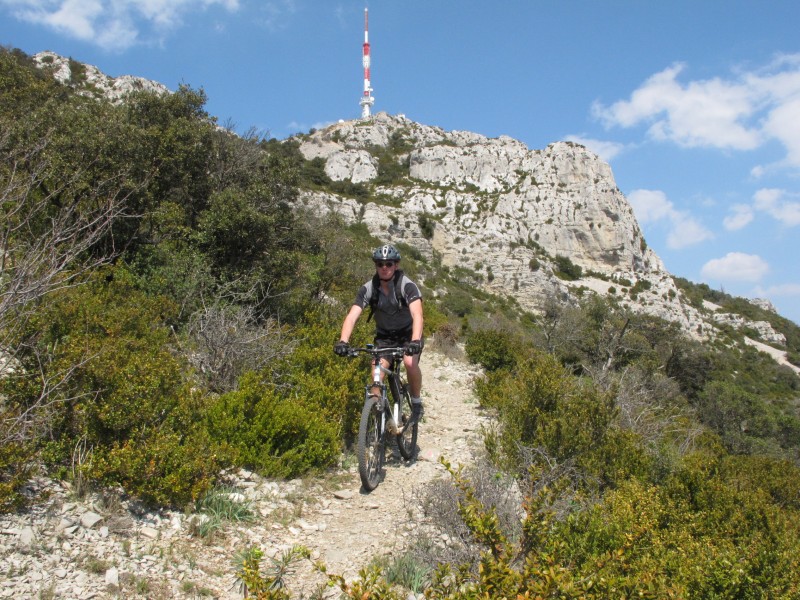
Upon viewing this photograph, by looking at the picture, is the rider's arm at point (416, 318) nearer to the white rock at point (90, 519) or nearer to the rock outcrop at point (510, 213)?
the white rock at point (90, 519)


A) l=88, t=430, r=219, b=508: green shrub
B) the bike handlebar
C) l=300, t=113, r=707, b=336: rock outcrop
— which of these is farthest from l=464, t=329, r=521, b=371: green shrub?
l=300, t=113, r=707, b=336: rock outcrop

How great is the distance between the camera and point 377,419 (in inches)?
185

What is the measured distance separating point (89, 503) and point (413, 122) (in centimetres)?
7402

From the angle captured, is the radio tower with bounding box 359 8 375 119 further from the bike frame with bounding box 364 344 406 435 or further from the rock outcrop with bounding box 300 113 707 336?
the bike frame with bounding box 364 344 406 435

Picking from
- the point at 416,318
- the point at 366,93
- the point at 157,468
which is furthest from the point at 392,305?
the point at 366,93

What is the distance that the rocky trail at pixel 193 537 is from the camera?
2770 mm

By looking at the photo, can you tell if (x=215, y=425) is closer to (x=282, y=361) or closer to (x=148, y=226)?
(x=282, y=361)

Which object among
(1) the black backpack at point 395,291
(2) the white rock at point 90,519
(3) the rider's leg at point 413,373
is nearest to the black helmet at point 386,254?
(1) the black backpack at point 395,291

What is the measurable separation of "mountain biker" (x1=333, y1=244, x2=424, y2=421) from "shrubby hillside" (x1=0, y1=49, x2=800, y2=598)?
3.76 feet

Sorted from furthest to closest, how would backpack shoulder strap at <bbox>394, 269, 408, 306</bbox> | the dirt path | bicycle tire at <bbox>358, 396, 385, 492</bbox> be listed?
1. backpack shoulder strap at <bbox>394, 269, 408, 306</bbox>
2. bicycle tire at <bbox>358, 396, 385, 492</bbox>
3. the dirt path

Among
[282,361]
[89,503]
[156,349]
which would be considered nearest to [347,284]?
[282,361]

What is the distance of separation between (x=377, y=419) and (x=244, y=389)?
1.43 meters

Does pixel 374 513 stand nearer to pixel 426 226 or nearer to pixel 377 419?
pixel 377 419

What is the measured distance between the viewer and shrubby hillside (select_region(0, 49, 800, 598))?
3.11m
